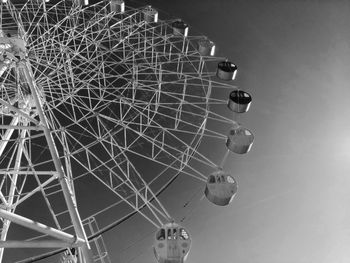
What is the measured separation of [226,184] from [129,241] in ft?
24.7

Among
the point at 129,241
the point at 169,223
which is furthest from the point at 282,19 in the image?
the point at 169,223

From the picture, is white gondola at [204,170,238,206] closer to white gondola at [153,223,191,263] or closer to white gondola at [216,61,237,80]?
white gondola at [153,223,191,263]

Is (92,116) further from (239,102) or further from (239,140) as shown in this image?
(239,102)

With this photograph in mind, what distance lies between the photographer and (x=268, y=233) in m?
16.9

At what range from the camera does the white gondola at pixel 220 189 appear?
9.77 m

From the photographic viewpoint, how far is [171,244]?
817 centimetres

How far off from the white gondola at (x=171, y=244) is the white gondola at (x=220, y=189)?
1.59 metres

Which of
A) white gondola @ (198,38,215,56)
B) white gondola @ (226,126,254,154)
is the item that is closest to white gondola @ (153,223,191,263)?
white gondola @ (226,126,254,154)

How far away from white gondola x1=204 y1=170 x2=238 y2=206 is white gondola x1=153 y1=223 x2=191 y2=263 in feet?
5.22

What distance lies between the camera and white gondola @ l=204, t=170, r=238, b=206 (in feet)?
32.0

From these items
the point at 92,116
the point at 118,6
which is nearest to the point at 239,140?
the point at 92,116

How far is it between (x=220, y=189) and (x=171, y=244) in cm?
214

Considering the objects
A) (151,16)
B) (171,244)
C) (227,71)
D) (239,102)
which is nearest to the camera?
(171,244)

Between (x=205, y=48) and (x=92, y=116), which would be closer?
(x=92, y=116)
